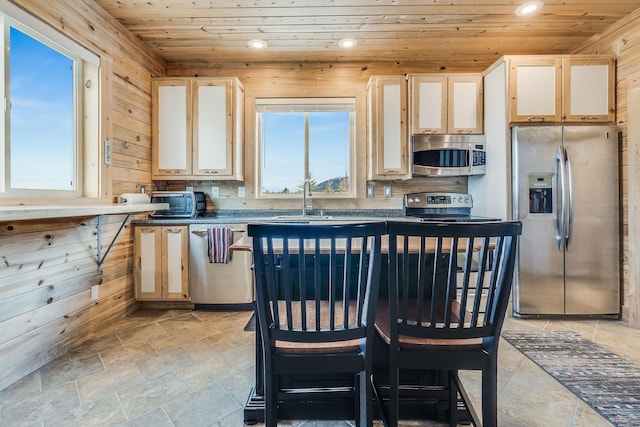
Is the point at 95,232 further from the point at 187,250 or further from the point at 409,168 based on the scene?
the point at 409,168

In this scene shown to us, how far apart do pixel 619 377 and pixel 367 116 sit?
312cm

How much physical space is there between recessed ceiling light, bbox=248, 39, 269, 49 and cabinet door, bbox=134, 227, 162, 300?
2.12 meters

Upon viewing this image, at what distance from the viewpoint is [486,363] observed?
1.17m

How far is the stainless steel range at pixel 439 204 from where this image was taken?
3623 mm

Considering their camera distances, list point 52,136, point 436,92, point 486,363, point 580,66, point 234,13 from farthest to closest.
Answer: point 436,92
point 580,66
point 234,13
point 52,136
point 486,363

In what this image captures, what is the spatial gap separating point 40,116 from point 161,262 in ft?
5.06

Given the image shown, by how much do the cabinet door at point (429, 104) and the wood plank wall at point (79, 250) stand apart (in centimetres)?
287

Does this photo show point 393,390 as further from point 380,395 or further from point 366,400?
point 380,395

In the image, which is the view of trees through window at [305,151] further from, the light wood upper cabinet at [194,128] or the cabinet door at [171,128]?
the cabinet door at [171,128]

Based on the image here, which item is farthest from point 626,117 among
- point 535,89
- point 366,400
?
point 366,400

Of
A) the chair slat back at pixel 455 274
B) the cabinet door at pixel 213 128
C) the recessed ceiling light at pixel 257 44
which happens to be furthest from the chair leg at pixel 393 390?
the recessed ceiling light at pixel 257 44

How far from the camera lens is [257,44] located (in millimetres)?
3354

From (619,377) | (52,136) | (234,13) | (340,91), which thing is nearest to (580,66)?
(340,91)

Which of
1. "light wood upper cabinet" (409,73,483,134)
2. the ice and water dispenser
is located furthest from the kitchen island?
"light wood upper cabinet" (409,73,483,134)
